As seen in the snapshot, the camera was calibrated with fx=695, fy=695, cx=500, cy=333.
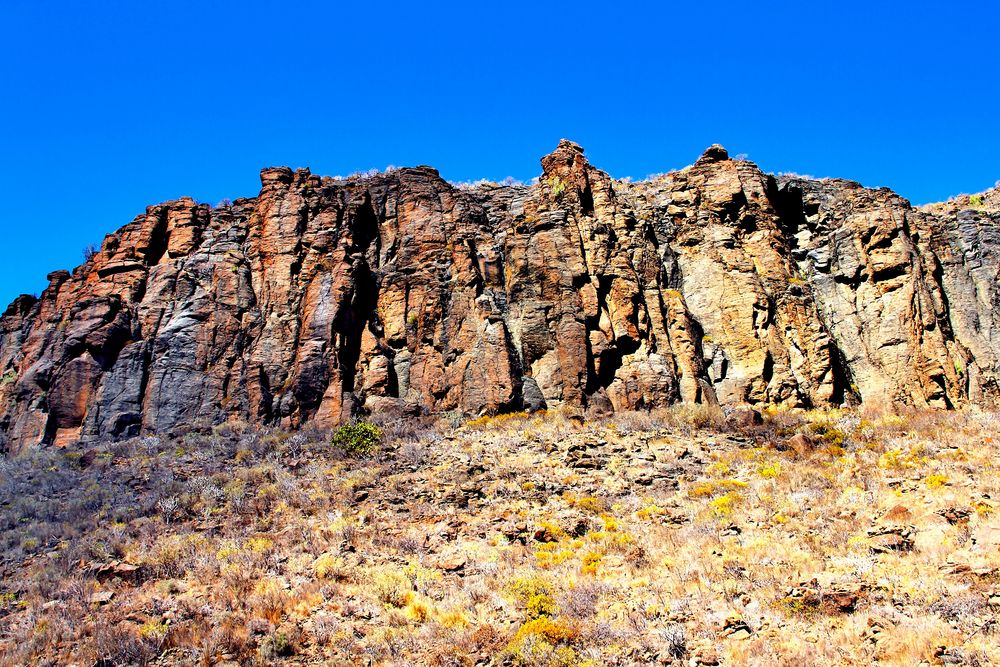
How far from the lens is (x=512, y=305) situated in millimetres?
33500

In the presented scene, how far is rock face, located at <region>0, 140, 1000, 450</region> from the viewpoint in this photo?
30906 millimetres

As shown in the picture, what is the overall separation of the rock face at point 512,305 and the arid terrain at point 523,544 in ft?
9.07

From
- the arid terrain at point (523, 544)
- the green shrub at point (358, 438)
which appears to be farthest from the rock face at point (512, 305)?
the green shrub at point (358, 438)

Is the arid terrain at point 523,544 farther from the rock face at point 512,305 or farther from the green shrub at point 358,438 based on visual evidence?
the rock face at point 512,305

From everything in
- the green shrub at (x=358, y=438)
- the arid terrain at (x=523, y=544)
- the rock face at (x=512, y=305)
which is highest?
the rock face at (x=512, y=305)

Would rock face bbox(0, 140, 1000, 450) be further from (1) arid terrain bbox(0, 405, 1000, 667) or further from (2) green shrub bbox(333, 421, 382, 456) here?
(2) green shrub bbox(333, 421, 382, 456)

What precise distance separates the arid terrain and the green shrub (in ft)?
0.32

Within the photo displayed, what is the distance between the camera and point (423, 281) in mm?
35281

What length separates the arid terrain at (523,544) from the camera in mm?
13219

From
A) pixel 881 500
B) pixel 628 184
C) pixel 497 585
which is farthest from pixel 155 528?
pixel 628 184

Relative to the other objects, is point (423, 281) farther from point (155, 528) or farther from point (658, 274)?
point (155, 528)

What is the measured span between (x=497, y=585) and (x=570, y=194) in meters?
25.7

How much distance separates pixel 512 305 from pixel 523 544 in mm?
16636

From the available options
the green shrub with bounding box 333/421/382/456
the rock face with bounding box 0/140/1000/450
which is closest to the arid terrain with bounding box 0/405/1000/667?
the green shrub with bounding box 333/421/382/456
